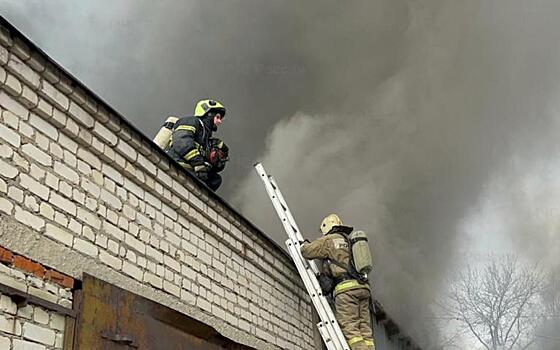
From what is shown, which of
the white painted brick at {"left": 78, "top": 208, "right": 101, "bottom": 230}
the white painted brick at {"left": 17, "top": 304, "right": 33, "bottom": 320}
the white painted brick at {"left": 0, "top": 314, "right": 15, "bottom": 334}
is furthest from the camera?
the white painted brick at {"left": 78, "top": 208, "right": 101, "bottom": 230}

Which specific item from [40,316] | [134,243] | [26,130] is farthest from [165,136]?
[40,316]

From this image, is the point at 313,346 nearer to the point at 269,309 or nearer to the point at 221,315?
the point at 269,309

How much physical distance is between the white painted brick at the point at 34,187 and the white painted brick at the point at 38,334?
66cm

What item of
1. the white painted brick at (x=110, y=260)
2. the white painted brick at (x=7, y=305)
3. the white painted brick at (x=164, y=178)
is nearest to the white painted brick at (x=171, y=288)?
the white painted brick at (x=110, y=260)

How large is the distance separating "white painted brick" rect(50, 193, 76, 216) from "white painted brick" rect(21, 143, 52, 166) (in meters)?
0.18

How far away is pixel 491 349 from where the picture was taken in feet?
59.7

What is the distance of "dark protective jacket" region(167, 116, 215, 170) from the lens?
581 cm

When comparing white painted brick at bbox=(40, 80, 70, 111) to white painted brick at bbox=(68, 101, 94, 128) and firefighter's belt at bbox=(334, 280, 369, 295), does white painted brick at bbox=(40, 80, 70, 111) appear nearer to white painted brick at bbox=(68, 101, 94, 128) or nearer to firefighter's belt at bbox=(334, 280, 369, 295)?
white painted brick at bbox=(68, 101, 94, 128)

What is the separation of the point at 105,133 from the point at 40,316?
1.22 m

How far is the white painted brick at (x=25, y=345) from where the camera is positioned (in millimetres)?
2843

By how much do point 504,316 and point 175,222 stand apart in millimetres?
15881

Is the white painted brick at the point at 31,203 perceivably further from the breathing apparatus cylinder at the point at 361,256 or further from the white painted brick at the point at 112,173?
the breathing apparatus cylinder at the point at 361,256

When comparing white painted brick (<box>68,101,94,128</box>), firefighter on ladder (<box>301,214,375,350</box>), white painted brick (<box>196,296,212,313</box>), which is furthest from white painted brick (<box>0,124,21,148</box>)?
firefighter on ladder (<box>301,214,375,350</box>)

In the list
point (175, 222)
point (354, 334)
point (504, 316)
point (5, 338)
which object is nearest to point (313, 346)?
point (354, 334)
